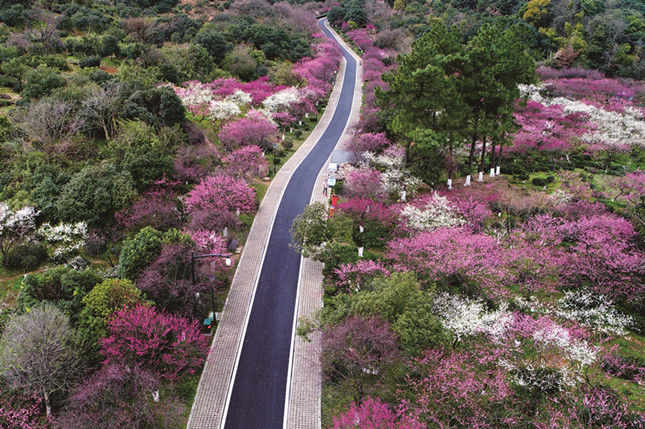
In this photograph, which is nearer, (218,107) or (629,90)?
(218,107)

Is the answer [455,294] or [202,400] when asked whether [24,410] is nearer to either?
[202,400]

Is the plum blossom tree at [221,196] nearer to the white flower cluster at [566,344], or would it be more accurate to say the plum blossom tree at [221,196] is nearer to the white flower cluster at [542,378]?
the white flower cluster at [542,378]

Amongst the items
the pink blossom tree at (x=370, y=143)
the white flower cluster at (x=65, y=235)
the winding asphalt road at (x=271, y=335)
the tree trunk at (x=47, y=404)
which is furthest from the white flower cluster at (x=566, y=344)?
the white flower cluster at (x=65, y=235)

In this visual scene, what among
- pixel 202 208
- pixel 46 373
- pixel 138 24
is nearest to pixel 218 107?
pixel 202 208

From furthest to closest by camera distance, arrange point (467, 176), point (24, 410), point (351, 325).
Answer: point (467, 176) → point (351, 325) → point (24, 410)

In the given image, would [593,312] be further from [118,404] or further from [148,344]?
[118,404]

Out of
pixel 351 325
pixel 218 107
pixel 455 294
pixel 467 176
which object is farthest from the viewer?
pixel 218 107


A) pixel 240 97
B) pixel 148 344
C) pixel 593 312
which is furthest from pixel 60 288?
pixel 240 97

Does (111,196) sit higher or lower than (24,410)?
higher
